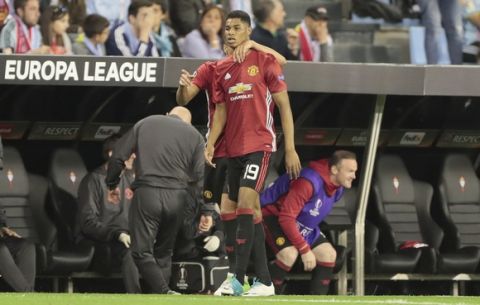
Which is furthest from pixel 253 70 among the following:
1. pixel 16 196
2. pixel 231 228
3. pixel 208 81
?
pixel 16 196

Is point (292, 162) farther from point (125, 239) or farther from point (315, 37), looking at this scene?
point (315, 37)

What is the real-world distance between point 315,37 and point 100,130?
227 centimetres

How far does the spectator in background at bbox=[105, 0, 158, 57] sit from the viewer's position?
49.9 ft

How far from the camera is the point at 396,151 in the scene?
1686 cm

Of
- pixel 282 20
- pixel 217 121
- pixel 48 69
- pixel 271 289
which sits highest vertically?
pixel 282 20

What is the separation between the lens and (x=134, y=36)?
50.2 ft

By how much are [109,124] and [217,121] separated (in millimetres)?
4286

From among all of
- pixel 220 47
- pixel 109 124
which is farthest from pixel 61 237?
pixel 220 47

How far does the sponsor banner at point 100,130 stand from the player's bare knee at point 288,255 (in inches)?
98.2

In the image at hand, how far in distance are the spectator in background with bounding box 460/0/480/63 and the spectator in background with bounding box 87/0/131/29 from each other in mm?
3932

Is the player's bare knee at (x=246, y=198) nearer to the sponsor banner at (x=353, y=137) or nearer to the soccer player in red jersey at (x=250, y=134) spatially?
the soccer player in red jersey at (x=250, y=134)

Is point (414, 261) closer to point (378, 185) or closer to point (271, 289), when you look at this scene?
point (378, 185)

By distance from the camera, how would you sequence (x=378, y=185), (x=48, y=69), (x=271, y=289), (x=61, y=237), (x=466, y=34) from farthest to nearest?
(x=466, y=34) → (x=378, y=185) → (x=61, y=237) → (x=48, y=69) → (x=271, y=289)

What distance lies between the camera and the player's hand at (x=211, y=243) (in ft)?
47.6
